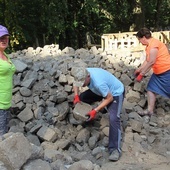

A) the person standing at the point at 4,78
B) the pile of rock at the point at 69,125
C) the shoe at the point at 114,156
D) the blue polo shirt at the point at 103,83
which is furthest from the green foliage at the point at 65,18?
the person standing at the point at 4,78

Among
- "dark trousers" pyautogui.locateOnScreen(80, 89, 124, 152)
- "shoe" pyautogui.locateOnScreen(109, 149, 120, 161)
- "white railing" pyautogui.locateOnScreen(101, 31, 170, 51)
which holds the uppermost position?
"white railing" pyautogui.locateOnScreen(101, 31, 170, 51)

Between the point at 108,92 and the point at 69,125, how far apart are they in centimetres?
116

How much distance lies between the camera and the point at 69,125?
4586 millimetres

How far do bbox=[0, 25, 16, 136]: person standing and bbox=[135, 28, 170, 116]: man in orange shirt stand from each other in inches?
92.5

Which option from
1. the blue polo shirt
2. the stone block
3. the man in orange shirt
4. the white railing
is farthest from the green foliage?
the blue polo shirt

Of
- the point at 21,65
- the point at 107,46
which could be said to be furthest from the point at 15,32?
the point at 21,65

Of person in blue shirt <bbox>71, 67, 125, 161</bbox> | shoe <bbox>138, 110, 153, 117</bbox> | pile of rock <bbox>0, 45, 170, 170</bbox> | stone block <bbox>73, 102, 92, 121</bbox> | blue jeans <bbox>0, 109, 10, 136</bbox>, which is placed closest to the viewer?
blue jeans <bbox>0, 109, 10, 136</bbox>

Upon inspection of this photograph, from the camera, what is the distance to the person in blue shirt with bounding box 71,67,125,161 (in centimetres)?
362

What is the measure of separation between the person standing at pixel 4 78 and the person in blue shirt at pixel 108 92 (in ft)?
2.54

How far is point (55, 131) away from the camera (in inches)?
168

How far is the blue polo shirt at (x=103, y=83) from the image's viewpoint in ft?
11.9

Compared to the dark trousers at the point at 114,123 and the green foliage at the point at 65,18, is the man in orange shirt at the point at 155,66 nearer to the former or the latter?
the dark trousers at the point at 114,123

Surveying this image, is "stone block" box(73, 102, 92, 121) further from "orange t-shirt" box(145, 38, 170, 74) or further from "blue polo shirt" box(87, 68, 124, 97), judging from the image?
"orange t-shirt" box(145, 38, 170, 74)

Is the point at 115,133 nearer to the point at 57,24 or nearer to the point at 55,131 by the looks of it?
the point at 55,131
